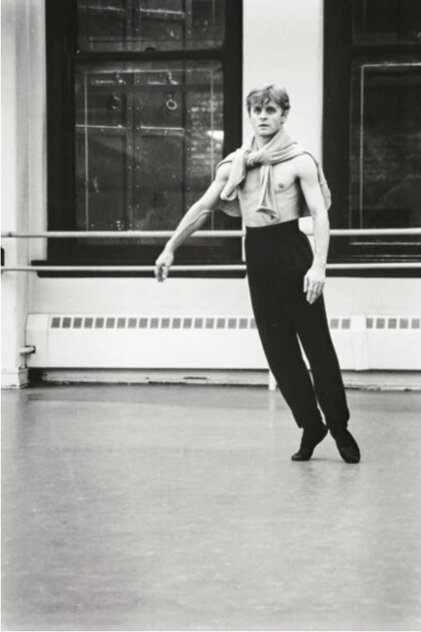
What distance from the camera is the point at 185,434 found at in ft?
22.0

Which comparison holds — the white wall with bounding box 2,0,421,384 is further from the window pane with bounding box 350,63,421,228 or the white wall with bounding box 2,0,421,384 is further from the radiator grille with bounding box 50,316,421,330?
the window pane with bounding box 350,63,421,228

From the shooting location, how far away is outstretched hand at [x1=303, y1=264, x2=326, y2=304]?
5.47 metres

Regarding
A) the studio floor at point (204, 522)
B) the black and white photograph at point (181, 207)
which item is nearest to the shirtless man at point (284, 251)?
the studio floor at point (204, 522)

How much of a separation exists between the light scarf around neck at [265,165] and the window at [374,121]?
10.2 feet

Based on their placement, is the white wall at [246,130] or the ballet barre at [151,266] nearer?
the ballet barre at [151,266]

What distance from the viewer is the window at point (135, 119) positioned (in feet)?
29.2

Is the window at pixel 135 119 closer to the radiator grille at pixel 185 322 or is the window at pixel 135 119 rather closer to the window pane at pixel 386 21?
the radiator grille at pixel 185 322

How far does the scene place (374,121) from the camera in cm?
871

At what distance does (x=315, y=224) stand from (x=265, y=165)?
14.2 inches

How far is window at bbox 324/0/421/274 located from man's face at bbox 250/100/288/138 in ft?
10.4

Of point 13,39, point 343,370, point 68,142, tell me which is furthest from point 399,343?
point 13,39

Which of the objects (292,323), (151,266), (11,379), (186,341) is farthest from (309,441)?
(11,379)

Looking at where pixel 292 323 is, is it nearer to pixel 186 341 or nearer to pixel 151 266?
pixel 186 341

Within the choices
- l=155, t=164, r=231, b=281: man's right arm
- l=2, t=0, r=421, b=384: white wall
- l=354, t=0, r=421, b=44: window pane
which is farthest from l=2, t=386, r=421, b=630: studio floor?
l=354, t=0, r=421, b=44: window pane
